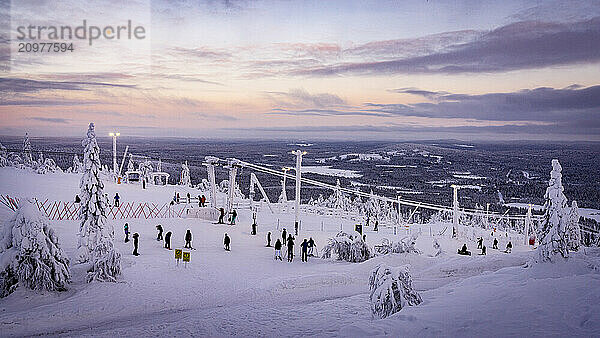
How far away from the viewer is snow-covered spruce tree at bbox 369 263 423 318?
34.2 feet

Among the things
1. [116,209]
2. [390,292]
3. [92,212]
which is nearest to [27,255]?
[92,212]

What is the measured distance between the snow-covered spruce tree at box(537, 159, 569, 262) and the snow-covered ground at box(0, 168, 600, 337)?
46 centimetres

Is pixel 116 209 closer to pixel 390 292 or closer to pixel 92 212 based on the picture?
pixel 92 212

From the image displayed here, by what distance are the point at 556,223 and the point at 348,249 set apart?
9403mm

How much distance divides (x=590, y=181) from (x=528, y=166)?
78.9 m

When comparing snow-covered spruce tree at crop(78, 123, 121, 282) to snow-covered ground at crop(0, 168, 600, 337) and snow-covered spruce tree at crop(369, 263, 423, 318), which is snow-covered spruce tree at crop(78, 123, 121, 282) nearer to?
snow-covered ground at crop(0, 168, 600, 337)

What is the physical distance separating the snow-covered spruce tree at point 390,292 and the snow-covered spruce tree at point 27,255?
33.6 feet

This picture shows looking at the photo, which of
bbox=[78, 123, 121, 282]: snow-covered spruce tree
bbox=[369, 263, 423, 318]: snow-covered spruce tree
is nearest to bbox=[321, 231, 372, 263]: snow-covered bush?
bbox=[369, 263, 423, 318]: snow-covered spruce tree

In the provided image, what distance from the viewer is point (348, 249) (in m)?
20.7

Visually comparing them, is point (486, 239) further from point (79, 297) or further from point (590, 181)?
point (79, 297)

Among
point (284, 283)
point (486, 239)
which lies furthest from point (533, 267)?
point (486, 239)

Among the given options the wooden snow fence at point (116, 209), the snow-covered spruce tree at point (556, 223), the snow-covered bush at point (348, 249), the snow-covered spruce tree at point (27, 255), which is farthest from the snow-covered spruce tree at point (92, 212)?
the snow-covered spruce tree at point (556, 223)

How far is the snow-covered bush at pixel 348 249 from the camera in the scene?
20656mm

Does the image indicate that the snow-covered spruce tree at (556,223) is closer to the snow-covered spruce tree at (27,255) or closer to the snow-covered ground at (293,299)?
the snow-covered ground at (293,299)
